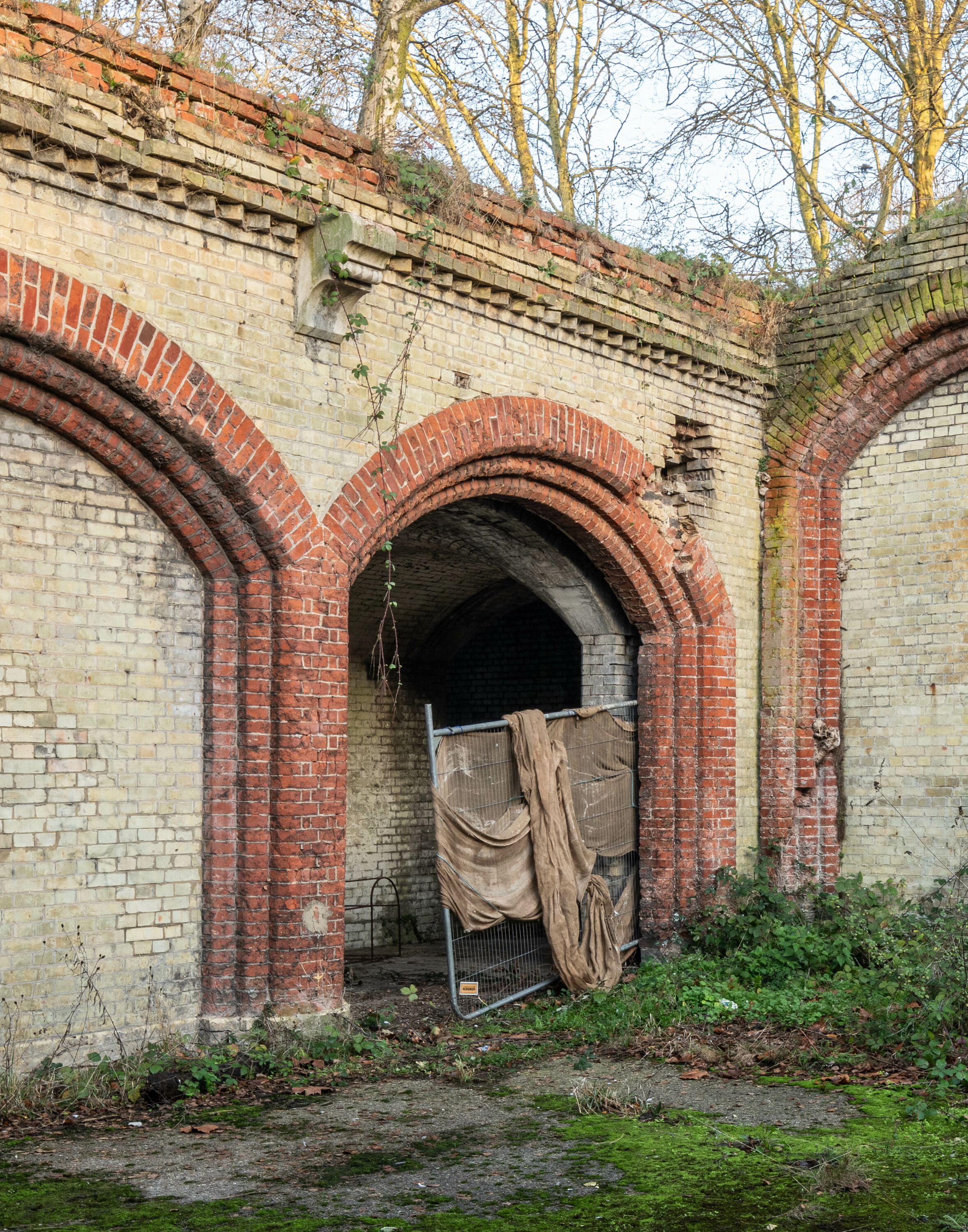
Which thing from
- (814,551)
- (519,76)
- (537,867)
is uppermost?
(519,76)

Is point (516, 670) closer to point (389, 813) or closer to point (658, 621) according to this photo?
point (389, 813)

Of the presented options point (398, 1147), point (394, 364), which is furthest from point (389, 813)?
point (398, 1147)

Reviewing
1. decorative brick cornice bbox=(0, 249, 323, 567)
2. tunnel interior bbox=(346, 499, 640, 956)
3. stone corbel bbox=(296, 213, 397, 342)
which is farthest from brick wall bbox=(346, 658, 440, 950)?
stone corbel bbox=(296, 213, 397, 342)

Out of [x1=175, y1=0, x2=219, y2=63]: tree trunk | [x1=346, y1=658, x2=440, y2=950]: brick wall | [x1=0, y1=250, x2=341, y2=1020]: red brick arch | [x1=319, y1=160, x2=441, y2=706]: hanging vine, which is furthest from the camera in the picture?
[x1=346, y1=658, x2=440, y2=950]: brick wall

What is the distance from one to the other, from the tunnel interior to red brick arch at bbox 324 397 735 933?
35 cm

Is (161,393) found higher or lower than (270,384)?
lower

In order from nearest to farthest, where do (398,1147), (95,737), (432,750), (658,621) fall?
(398,1147)
(95,737)
(432,750)
(658,621)

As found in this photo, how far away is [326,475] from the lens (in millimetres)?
7539

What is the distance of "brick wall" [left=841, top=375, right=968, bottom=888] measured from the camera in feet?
33.9

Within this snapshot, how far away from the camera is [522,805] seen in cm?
931

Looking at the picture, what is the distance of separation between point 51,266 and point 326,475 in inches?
80.4

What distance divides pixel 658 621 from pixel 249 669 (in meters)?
4.23

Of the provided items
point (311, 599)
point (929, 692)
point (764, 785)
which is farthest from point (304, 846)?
point (929, 692)

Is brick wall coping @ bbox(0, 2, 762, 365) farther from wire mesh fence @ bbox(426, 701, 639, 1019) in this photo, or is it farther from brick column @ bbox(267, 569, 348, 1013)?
wire mesh fence @ bbox(426, 701, 639, 1019)
